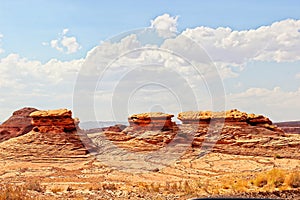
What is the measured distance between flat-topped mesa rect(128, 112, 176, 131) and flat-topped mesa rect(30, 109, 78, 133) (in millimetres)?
Result: 9420

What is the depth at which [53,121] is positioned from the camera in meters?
38.7

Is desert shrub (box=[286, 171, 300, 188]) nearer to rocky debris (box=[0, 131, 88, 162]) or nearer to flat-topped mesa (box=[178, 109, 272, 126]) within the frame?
flat-topped mesa (box=[178, 109, 272, 126])

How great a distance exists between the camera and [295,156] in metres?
30.6

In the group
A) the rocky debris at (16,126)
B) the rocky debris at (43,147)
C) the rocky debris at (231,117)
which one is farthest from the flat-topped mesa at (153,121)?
the rocky debris at (16,126)

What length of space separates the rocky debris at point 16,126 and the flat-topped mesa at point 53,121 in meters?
18.3

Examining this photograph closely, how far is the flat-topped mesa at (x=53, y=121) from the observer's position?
38.6 metres

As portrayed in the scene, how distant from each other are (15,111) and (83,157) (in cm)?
2959

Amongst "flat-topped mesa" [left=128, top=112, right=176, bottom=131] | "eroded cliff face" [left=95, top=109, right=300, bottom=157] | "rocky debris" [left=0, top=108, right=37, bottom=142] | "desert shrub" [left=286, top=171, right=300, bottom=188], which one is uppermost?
"rocky debris" [left=0, top=108, right=37, bottom=142]

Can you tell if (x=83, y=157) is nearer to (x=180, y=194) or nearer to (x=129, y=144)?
(x=129, y=144)

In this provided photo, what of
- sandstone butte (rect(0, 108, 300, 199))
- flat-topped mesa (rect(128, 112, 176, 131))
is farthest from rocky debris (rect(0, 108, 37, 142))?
flat-topped mesa (rect(128, 112, 176, 131))

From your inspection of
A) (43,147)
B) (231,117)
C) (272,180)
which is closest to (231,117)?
(231,117)

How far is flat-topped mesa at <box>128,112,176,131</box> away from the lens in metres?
44.2

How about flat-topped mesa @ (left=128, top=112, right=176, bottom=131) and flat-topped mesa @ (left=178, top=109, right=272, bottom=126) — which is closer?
flat-topped mesa @ (left=178, top=109, right=272, bottom=126)

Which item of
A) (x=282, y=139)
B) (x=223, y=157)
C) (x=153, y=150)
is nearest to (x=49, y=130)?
(x=153, y=150)
